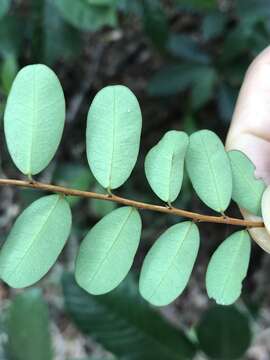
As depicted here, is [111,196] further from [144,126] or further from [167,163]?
[144,126]

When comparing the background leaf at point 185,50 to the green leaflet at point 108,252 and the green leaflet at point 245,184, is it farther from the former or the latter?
the green leaflet at point 108,252

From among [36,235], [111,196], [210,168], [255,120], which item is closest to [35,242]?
[36,235]

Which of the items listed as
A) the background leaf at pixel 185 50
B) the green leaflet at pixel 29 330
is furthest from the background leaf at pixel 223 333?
the background leaf at pixel 185 50

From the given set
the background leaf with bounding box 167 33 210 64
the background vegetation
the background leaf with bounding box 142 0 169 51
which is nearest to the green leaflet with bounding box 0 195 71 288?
the background vegetation

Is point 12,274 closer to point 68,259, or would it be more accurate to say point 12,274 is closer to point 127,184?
point 127,184

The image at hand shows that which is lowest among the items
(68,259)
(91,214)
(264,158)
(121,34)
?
(68,259)

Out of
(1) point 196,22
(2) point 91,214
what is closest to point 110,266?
(2) point 91,214
